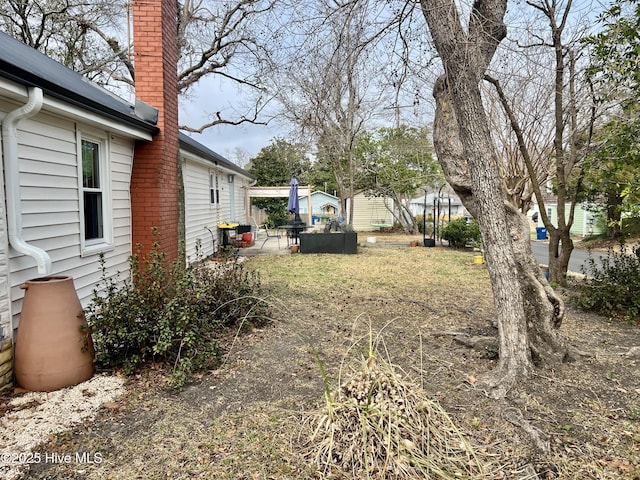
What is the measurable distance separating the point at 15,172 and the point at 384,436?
12.0 feet

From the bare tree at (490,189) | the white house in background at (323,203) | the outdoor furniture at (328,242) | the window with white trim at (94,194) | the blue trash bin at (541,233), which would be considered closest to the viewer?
the bare tree at (490,189)

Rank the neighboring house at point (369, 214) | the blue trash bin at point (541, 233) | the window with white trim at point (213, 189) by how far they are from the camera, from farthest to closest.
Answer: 1. the neighboring house at point (369, 214)
2. the blue trash bin at point (541, 233)
3. the window with white trim at point (213, 189)

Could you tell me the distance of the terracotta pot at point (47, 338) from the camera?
3.24m

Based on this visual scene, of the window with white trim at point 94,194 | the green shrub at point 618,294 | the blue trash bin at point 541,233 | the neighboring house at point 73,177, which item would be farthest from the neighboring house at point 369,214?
the window with white trim at point 94,194

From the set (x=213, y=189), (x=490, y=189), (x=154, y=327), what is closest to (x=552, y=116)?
(x=490, y=189)

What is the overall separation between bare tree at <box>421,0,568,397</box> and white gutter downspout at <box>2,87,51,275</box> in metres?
3.55

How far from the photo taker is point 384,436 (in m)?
2.38

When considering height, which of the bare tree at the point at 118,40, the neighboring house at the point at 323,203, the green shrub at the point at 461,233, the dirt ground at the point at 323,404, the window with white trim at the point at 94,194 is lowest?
the dirt ground at the point at 323,404

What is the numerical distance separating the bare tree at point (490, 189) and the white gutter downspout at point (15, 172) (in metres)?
3.55

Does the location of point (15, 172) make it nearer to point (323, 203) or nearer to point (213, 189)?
point (213, 189)

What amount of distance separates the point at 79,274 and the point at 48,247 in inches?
28.4

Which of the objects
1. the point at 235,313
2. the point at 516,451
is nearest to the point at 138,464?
the point at 516,451

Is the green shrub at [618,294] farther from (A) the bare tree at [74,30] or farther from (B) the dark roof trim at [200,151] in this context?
(A) the bare tree at [74,30]

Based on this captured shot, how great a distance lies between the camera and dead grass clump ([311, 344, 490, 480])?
7.68 feet
